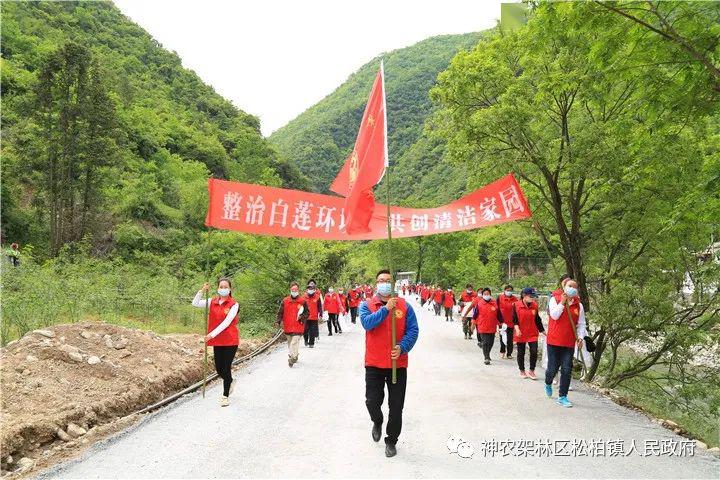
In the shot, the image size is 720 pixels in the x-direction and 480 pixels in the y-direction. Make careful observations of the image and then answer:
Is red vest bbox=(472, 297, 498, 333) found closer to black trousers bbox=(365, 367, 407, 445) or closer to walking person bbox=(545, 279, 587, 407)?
walking person bbox=(545, 279, 587, 407)

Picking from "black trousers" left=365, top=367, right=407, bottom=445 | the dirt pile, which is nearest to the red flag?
"black trousers" left=365, top=367, right=407, bottom=445

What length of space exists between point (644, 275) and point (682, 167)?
2.95 metres

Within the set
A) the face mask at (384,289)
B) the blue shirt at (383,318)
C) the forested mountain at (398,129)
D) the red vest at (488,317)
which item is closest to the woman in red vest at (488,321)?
the red vest at (488,317)

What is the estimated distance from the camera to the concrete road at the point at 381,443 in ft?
17.9

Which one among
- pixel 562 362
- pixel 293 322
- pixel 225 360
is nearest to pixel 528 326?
pixel 562 362

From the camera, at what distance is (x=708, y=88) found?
6.55 m

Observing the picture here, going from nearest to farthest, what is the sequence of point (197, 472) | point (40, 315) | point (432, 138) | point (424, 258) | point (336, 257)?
point (197, 472) → point (40, 315) → point (432, 138) → point (336, 257) → point (424, 258)

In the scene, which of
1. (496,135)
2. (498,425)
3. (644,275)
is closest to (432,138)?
(496,135)

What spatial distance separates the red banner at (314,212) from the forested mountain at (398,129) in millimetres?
69351

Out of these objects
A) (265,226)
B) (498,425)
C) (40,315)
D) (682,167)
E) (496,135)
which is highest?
(496,135)

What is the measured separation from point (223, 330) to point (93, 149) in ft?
87.9

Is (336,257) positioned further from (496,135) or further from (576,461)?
(576,461)

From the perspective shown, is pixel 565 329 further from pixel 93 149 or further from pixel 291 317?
pixel 93 149

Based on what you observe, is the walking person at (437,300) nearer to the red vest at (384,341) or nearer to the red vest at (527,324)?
the red vest at (527,324)
